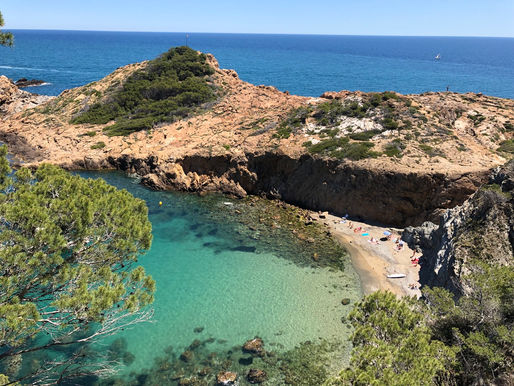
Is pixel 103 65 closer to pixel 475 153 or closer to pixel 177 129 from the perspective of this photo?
pixel 177 129

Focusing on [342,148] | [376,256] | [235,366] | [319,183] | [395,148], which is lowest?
[235,366]

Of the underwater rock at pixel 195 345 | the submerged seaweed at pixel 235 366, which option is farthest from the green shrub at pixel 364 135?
the underwater rock at pixel 195 345

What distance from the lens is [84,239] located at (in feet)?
42.6

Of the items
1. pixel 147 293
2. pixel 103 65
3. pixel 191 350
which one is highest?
pixel 103 65

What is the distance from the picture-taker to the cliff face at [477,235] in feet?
58.0

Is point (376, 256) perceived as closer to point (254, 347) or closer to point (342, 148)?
point (342, 148)

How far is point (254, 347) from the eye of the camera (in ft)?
59.9

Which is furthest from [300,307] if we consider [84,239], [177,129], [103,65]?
[103,65]

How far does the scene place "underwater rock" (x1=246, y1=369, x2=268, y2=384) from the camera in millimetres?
16453

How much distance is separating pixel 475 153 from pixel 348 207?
501 inches

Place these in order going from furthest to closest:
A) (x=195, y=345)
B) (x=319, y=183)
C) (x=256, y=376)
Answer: (x=319, y=183) → (x=195, y=345) → (x=256, y=376)

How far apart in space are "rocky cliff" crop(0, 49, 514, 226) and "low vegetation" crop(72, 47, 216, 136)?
6.50ft

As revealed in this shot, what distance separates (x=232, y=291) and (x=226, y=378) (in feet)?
22.1

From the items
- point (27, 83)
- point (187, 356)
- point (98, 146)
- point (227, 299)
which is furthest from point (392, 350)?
point (27, 83)
